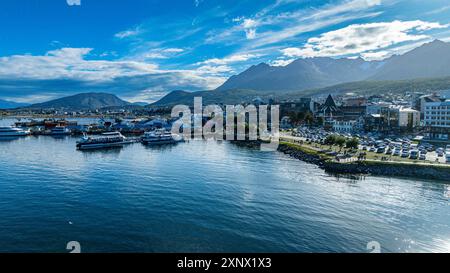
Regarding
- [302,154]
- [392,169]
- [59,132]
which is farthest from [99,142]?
[392,169]

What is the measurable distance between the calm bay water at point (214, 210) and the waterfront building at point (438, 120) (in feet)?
91.0

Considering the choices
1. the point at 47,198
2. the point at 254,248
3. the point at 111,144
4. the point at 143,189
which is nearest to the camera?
the point at 254,248

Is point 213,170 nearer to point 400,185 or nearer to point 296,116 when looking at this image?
point 400,185

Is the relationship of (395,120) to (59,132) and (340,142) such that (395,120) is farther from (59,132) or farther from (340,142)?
(59,132)

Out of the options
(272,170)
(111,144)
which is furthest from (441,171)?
(111,144)

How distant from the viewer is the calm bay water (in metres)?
13.0

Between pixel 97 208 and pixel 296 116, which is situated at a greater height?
pixel 296 116

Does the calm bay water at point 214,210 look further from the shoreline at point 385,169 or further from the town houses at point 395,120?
the town houses at point 395,120

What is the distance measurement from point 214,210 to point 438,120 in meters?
49.9

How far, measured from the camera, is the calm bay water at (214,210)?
13.0m

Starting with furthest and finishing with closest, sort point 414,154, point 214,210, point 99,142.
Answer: point 99,142, point 414,154, point 214,210

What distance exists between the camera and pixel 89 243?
1271 centimetres

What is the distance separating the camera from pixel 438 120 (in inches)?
1955
